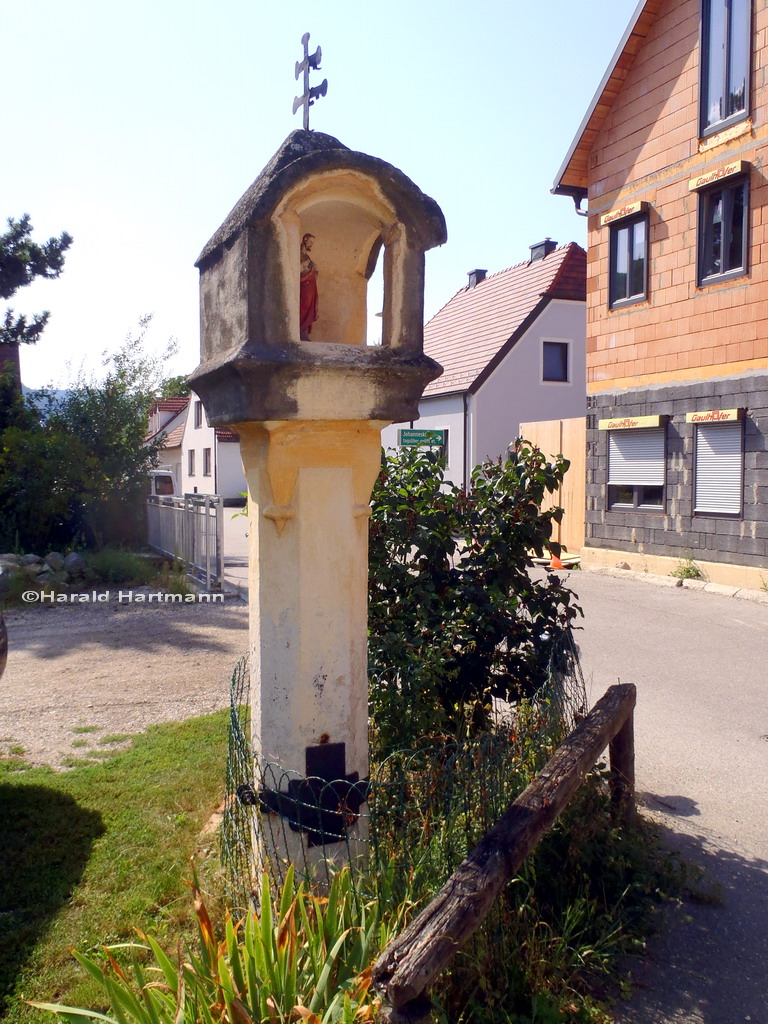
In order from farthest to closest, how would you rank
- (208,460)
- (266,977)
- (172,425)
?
1. (172,425)
2. (208,460)
3. (266,977)

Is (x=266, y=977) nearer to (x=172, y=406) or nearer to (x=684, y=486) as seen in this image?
(x=684, y=486)

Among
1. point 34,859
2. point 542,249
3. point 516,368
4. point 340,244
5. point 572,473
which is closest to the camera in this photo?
point 340,244

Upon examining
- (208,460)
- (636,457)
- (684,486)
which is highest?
(208,460)

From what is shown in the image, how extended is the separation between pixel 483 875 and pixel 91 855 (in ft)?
8.03

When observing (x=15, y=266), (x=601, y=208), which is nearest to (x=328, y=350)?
(x=15, y=266)

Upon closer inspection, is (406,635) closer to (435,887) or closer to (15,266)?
(435,887)

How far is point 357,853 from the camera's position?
Answer: 11.9 feet

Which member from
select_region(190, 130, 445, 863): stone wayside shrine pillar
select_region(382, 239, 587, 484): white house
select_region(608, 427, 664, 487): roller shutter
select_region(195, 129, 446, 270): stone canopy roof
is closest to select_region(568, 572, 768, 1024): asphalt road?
select_region(190, 130, 445, 863): stone wayside shrine pillar

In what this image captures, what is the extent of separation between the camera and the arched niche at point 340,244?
139 inches

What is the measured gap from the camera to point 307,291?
155 inches

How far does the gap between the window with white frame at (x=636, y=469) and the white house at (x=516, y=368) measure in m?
7.24

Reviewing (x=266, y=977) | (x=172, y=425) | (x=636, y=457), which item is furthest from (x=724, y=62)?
(x=172, y=425)

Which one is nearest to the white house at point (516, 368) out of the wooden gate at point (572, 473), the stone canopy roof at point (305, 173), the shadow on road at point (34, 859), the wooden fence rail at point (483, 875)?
the wooden gate at point (572, 473)

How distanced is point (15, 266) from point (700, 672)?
1193 cm
